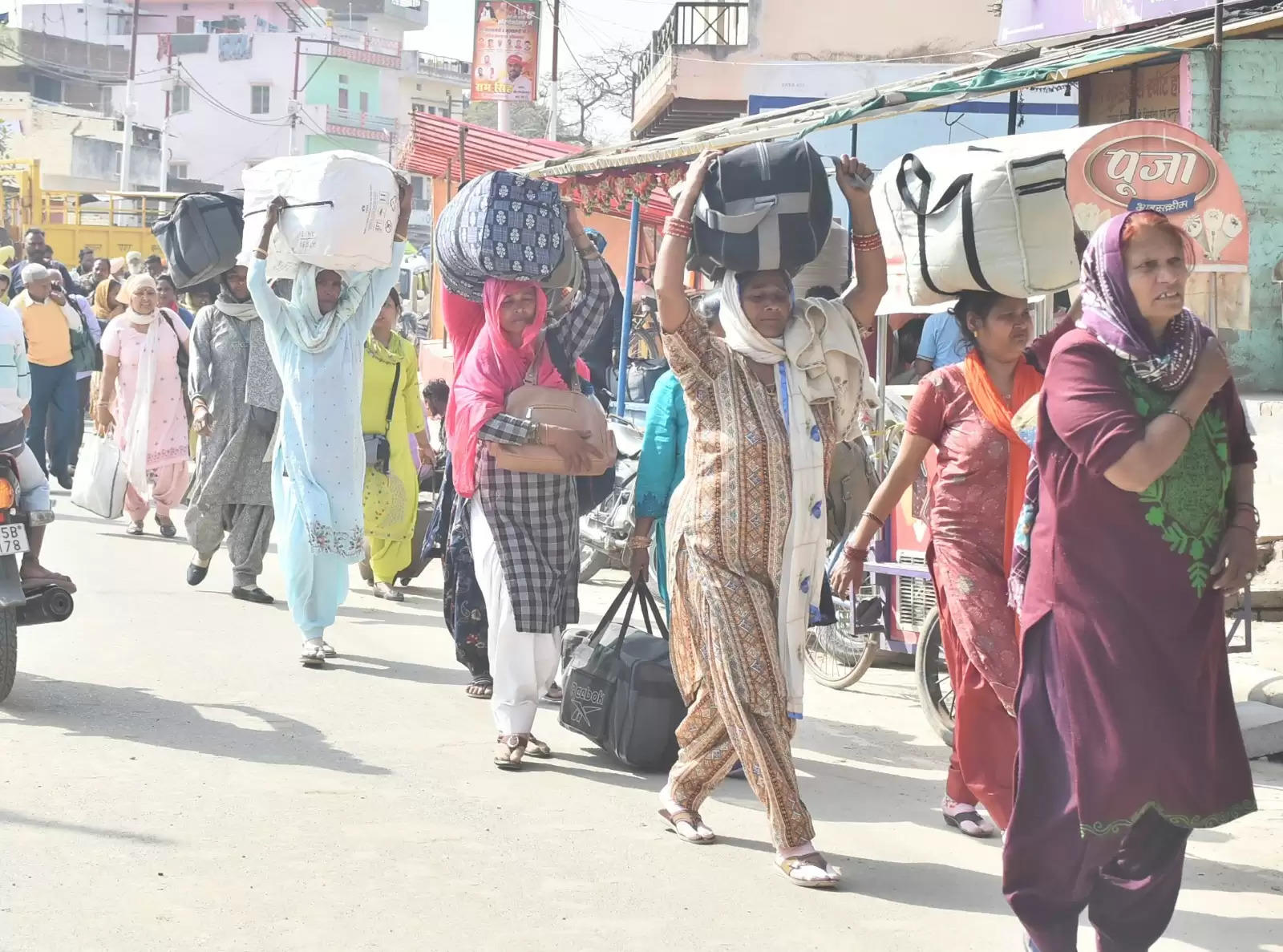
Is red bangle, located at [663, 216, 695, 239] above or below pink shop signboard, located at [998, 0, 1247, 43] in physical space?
below

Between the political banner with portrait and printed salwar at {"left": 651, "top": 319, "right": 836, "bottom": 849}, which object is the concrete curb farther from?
the political banner with portrait

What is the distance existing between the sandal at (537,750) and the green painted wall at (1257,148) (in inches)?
287

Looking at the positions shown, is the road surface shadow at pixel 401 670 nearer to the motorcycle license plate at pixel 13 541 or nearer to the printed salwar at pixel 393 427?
the printed salwar at pixel 393 427

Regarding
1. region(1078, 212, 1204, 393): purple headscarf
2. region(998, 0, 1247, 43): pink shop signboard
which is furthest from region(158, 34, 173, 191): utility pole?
region(1078, 212, 1204, 393): purple headscarf

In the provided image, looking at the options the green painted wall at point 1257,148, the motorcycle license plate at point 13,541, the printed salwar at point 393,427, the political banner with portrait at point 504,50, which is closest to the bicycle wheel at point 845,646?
the printed salwar at point 393,427

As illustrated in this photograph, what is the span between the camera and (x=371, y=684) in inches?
298

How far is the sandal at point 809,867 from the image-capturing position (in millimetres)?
4832

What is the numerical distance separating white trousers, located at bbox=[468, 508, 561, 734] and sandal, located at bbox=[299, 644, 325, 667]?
1.86 m

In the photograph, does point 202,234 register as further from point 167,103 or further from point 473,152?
point 167,103

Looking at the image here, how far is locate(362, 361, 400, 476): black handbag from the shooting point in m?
9.29

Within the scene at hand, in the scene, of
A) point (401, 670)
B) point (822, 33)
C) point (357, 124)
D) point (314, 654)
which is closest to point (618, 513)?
point (401, 670)

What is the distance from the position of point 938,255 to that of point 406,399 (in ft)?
15.7

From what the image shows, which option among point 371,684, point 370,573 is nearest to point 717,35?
point 370,573

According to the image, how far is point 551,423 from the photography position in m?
6.11
